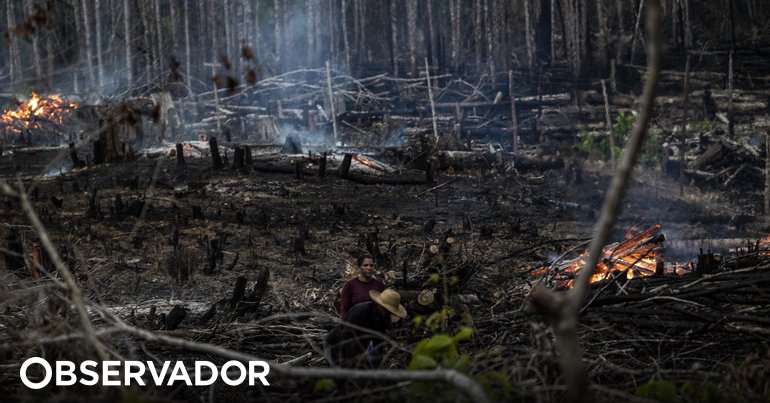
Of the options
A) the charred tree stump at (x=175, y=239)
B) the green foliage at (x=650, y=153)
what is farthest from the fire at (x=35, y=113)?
the green foliage at (x=650, y=153)

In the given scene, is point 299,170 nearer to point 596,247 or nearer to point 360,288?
point 360,288

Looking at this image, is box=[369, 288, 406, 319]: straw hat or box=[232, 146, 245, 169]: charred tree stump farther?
box=[232, 146, 245, 169]: charred tree stump

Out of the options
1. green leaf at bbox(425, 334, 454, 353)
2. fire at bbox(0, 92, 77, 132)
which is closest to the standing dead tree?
green leaf at bbox(425, 334, 454, 353)

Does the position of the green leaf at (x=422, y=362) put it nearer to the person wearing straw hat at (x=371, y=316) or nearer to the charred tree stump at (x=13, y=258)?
the person wearing straw hat at (x=371, y=316)

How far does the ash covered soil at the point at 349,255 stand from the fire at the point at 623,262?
37cm

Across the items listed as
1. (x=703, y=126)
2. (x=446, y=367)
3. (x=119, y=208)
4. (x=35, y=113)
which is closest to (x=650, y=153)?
(x=703, y=126)

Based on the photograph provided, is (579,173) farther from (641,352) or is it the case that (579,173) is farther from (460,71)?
(460,71)

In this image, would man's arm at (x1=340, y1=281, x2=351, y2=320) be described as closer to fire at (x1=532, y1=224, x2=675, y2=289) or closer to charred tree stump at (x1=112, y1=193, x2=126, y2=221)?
fire at (x1=532, y1=224, x2=675, y2=289)

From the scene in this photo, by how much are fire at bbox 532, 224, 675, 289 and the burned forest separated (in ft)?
0.17

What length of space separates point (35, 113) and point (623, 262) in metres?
21.8

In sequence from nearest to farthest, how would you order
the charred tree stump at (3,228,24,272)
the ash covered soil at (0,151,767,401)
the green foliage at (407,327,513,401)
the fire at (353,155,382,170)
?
the green foliage at (407,327,513,401), the ash covered soil at (0,151,767,401), the charred tree stump at (3,228,24,272), the fire at (353,155,382,170)

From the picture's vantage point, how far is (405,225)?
14.6 meters

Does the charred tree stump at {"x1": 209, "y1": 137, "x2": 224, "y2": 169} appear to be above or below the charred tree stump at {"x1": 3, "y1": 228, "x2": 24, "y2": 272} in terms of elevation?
above

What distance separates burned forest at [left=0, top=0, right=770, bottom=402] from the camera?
5227mm
